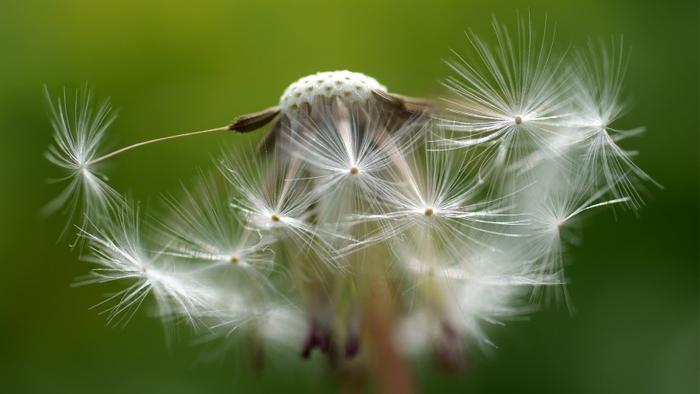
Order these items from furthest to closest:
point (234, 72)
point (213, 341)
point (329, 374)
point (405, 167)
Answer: point (234, 72) → point (213, 341) → point (329, 374) → point (405, 167)

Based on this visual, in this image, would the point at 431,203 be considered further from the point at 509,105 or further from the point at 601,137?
the point at 601,137

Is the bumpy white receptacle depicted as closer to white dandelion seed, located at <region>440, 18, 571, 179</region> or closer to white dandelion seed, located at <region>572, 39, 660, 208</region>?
white dandelion seed, located at <region>440, 18, 571, 179</region>

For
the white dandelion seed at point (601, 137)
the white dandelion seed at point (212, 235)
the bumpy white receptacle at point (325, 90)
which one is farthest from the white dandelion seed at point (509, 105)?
the white dandelion seed at point (212, 235)

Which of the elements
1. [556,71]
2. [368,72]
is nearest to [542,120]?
[556,71]

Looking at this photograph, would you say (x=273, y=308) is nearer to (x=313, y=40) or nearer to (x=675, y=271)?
(x=313, y=40)

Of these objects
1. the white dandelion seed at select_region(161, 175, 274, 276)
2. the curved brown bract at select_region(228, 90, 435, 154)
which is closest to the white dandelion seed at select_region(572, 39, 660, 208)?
the curved brown bract at select_region(228, 90, 435, 154)

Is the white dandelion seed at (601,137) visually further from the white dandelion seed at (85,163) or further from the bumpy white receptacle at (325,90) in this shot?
the white dandelion seed at (85,163)

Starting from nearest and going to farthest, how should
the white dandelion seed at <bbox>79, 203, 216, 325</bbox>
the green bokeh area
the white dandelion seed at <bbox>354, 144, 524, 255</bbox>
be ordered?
the white dandelion seed at <bbox>354, 144, 524, 255</bbox> < the white dandelion seed at <bbox>79, 203, 216, 325</bbox> < the green bokeh area

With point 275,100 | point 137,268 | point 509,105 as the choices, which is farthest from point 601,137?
point 275,100
